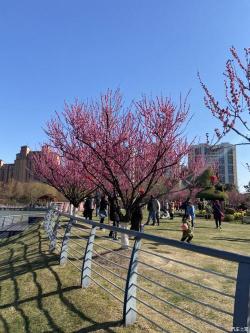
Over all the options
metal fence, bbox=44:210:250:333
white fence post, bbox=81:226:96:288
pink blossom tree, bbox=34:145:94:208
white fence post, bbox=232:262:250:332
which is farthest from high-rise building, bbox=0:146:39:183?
white fence post, bbox=232:262:250:332

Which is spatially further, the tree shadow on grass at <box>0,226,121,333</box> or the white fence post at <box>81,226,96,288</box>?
the white fence post at <box>81,226,96,288</box>

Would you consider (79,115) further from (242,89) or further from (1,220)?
(1,220)

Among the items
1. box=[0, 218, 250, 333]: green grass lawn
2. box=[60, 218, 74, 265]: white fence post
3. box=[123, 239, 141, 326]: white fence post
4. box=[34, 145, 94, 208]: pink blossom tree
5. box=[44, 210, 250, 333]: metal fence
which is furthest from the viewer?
box=[34, 145, 94, 208]: pink blossom tree

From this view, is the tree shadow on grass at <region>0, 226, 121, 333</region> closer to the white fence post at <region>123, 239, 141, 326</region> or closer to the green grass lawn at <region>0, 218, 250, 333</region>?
the green grass lawn at <region>0, 218, 250, 333</region>

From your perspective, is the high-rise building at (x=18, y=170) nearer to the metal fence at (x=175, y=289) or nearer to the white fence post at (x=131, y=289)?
the metal fence at (x=175, y=289)

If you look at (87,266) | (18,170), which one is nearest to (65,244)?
(87,266)

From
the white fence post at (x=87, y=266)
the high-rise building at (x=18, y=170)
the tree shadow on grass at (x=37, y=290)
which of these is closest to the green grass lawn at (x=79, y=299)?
the tree shadow on grass at (x=37, y=290)

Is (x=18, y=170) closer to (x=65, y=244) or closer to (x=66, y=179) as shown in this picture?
(x=66, y=179)

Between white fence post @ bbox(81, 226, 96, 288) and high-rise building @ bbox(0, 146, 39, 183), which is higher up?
high-rise building @ bbox(0, 146, 39, 183)

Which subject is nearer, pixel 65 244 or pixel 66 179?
pixel 65 244

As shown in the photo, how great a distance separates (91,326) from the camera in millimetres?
5582

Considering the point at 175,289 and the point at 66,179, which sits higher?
the point at 66,179

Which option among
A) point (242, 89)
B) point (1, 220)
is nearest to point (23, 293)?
point (242, 89)

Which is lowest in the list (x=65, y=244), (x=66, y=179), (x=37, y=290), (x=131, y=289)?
(x=37, y=290)
